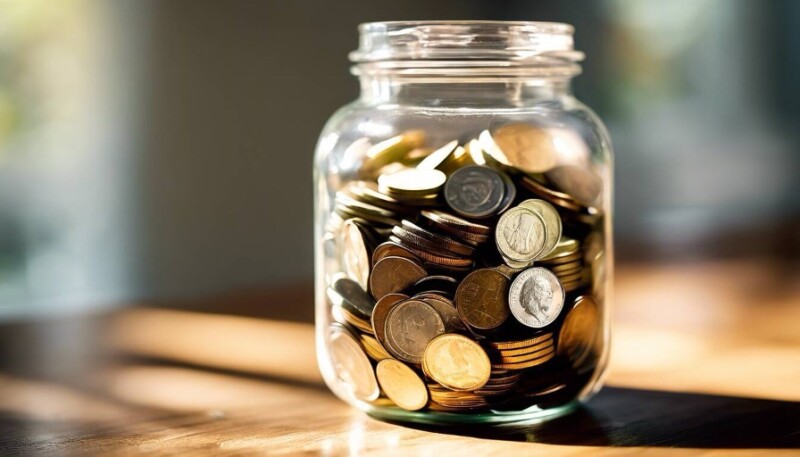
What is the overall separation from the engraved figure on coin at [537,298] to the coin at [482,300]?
0.02 meters

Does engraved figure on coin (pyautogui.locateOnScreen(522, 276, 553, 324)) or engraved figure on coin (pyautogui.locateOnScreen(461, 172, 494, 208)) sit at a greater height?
engraved figure on coin (pyautogui.locateOnScreen(461, 172, 494, 208))

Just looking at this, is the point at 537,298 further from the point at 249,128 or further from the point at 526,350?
the point at 249,128

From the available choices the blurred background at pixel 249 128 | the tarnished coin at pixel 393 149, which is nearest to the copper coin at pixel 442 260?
the tarnished coin at pixel 393 149

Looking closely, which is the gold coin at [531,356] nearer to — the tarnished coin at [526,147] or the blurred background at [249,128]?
the tarnished coin at [526,147]

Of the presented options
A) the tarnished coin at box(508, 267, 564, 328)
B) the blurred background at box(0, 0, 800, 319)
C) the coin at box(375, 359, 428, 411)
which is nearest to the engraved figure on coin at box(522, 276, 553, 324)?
the tarnished coin at box(508, 267, 564, 328)

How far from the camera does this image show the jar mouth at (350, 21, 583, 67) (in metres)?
0.81

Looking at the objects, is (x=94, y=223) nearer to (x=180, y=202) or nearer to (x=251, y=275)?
(x=180, y=202)

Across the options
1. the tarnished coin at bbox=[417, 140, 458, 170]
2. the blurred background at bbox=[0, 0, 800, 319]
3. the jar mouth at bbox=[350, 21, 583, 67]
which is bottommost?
the blurred background at bbox=[0, 0, 800, 319]

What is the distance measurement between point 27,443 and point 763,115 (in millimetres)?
3291

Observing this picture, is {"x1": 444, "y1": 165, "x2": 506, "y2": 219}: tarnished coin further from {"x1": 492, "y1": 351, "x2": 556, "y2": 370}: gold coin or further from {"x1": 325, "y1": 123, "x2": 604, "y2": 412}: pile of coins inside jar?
{"x1": 492, "y1": 351, "x2": 556, "y2": 370}: gold coin

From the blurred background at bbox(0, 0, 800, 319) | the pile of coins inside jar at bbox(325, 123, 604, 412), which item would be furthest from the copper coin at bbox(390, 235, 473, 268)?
the blurred background at bbox(0, 0, 800, 319)

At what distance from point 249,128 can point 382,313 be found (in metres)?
Answer: 2.34

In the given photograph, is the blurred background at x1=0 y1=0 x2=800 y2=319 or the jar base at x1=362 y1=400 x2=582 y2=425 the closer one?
the jar base at x1=362 y1=400 x2=582 y2=425

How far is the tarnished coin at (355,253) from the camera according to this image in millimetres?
796
